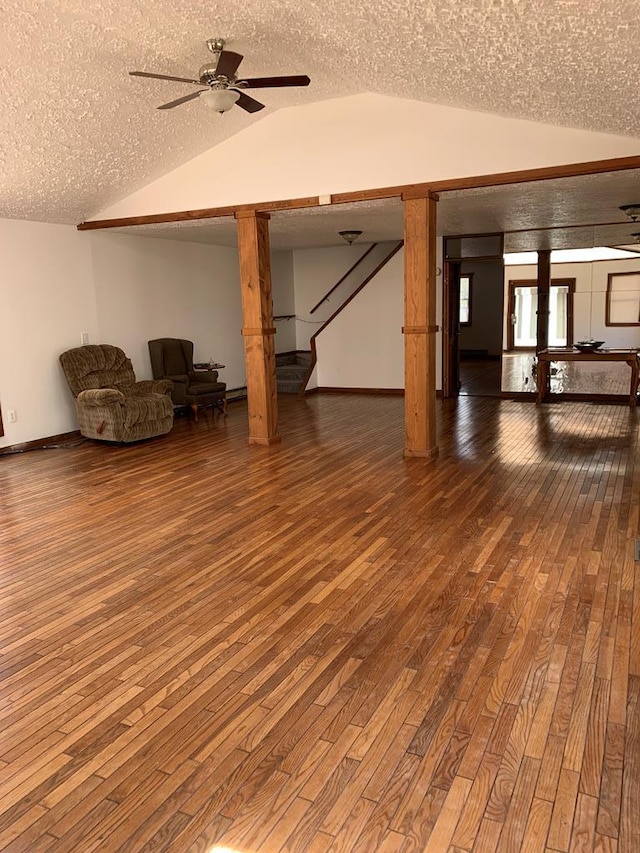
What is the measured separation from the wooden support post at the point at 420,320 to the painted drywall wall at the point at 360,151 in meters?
0.36

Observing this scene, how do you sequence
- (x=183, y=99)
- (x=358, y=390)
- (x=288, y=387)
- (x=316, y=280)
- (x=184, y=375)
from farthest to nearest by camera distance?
1. (x=316, y=280)
2. (x=288, y=387)
3. (x=358, y=390)
4. (x=184, y=375)
5. (x=183, y=99)

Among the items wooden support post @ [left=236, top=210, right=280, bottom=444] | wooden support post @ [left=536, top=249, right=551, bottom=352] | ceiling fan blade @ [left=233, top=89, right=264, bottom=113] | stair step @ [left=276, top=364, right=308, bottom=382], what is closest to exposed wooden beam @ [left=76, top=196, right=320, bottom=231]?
wooden support post @ [left=236, top=210, right=280, bottom=444]

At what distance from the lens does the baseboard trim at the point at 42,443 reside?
6836mm

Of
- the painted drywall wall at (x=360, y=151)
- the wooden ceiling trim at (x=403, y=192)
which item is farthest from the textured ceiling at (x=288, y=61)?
the wooden ceiling trim at (x=403, y=192)

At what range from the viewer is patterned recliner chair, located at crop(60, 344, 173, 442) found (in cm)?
690

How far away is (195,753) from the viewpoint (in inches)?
82.8

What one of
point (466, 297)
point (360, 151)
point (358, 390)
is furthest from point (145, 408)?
point (466, 297)

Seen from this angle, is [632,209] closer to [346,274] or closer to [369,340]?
[369,340]

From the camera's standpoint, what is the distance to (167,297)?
8922mm

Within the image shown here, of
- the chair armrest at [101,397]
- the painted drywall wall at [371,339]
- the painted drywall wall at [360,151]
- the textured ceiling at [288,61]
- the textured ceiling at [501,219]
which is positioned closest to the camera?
the textured ceiling at [288,61]

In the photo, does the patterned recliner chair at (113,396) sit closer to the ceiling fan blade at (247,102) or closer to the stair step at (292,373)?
the stair step at (292,373)

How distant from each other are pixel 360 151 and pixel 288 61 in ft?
3.93

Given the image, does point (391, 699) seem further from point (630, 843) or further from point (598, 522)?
point (598, 522)

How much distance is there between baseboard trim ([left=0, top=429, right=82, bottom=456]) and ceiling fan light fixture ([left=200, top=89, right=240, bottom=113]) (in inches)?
177
